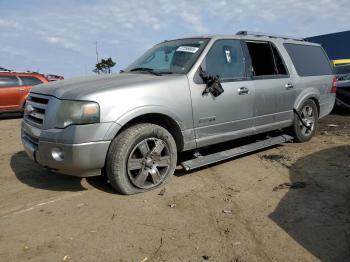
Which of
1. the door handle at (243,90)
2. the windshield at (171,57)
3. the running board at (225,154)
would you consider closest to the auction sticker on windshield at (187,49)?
the windshield at (171,57)

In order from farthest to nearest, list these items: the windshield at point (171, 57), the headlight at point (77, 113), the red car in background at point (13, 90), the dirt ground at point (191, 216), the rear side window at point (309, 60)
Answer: the red car in background at point (13, 90) < the rear side window at point (309, 60) < the windshield at point (171, 57) < the headlight at point (77, 113) < the dirt ground at point (191, 216)

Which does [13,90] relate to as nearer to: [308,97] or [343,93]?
[308,97]

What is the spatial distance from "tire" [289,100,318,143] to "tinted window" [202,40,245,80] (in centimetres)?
172

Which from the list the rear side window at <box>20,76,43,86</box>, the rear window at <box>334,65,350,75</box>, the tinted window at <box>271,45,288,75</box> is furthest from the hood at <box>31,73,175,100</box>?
the rear window at <box>334,65,350,75</box>

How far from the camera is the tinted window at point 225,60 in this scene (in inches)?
195

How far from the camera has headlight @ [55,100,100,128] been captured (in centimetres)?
384

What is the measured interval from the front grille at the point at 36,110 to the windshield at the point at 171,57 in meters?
1.48

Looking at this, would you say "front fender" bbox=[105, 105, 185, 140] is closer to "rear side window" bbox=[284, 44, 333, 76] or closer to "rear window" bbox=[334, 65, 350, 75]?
"rear side window" bbox=[284, 44, 333, 76]

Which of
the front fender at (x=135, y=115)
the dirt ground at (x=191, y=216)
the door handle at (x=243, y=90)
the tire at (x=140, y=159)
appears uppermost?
the door handle at (x=243, y=90)

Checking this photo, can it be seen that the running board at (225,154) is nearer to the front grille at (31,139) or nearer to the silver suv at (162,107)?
the silver suv at (162,107)

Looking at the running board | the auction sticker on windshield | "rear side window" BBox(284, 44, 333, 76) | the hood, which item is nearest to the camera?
the hood

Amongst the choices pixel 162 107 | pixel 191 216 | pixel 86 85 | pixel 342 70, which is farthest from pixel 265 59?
pixel 342 70

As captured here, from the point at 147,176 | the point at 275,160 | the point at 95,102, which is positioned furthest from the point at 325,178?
the point at 95,102

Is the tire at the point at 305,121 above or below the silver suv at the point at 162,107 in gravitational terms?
below
